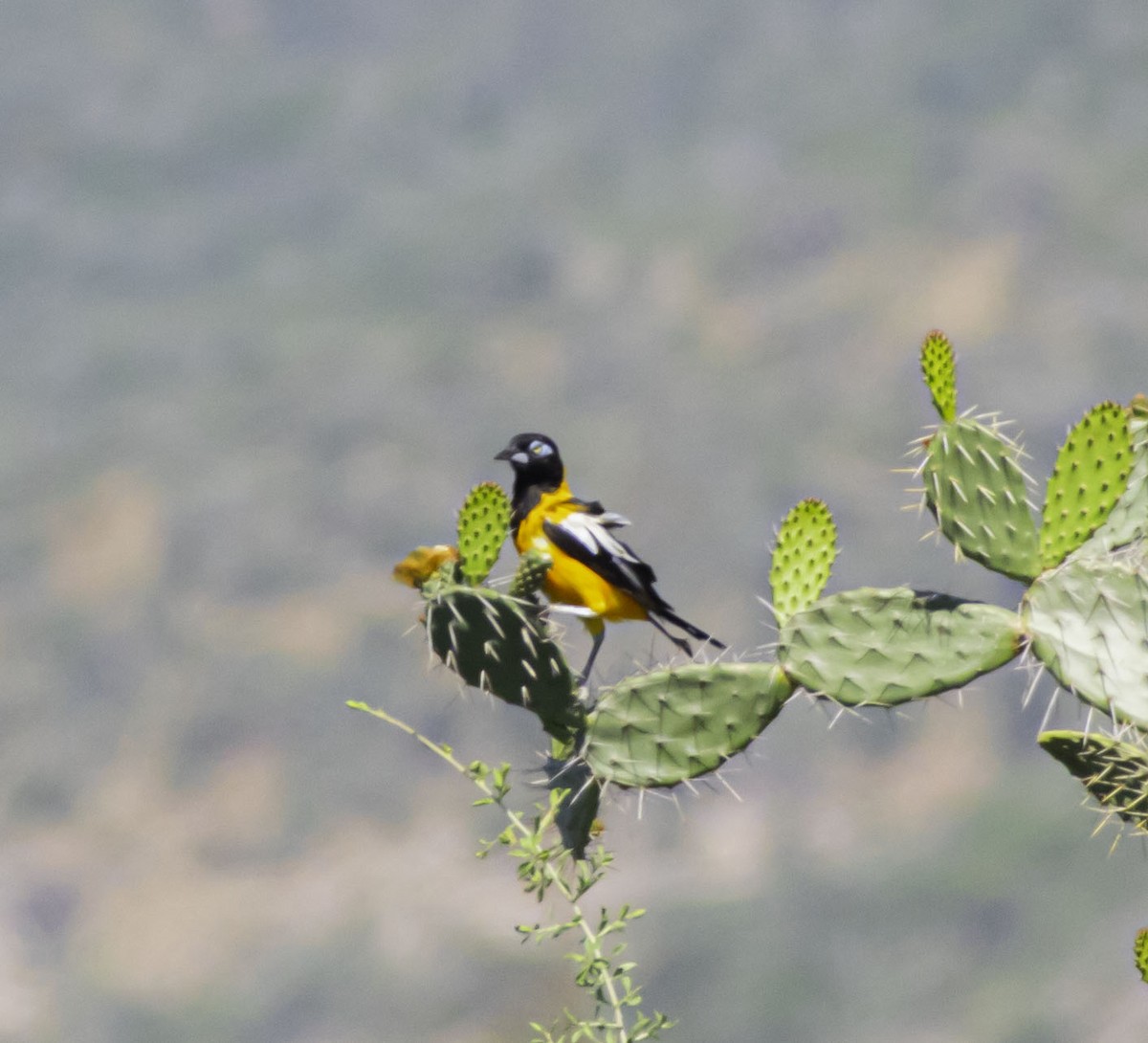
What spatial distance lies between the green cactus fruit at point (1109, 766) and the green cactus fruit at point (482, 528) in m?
1.18

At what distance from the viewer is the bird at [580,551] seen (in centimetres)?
436

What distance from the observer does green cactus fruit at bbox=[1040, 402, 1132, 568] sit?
4.02m

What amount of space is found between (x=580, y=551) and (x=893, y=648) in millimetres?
769

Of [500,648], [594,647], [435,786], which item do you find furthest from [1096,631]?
[435,786]

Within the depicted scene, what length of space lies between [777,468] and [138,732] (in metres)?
67.1

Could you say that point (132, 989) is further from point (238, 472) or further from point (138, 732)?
point (238, 472)

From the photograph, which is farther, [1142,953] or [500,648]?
[500,648]

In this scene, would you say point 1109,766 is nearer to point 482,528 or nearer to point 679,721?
point 679,721

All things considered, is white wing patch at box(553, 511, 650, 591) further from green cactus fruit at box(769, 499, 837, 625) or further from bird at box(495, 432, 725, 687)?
green cactus fruit at box(769, 499, 837, 625)

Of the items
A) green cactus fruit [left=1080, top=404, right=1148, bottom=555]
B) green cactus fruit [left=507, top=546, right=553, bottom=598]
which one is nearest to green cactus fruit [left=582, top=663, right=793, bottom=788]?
green cactus fruit [left=507, top=546, right=553, bottom=598]

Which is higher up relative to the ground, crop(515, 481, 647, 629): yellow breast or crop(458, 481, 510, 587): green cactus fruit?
crop(515, 481, 647, 629): yellow breast

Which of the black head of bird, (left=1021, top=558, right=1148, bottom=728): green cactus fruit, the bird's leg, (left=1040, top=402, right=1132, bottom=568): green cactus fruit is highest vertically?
the black head of bird

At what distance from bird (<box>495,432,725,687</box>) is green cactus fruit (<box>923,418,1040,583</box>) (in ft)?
2.02

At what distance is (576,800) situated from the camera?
13.4 ft
